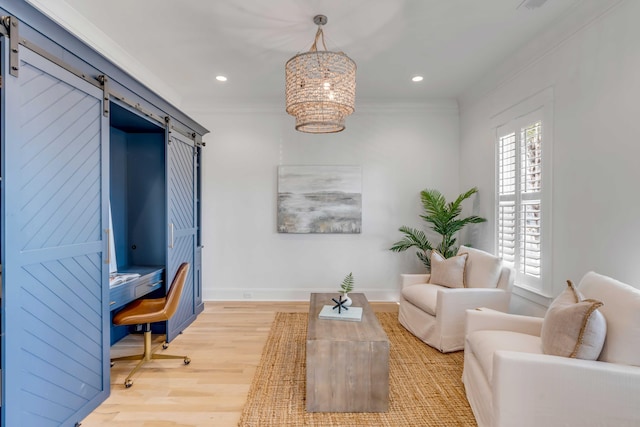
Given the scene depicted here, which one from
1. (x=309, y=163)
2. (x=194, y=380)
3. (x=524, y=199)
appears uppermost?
(x=309, y=163)

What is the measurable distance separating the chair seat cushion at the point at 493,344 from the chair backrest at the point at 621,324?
13.8 inches

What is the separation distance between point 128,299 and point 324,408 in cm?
187

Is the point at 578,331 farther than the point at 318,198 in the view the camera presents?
No

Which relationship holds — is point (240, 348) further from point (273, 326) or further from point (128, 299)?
point (128, 299)

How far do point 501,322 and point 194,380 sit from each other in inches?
93.8

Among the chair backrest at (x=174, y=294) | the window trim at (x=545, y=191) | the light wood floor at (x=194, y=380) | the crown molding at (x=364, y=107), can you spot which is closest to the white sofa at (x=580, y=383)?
the window trim at (x=545, y=191)

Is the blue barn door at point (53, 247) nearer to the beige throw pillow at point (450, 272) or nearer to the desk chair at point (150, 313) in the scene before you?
the desk chair at point (150, 313)

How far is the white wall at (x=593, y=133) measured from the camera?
6.98 ft

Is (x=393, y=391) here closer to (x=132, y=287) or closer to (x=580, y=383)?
(x=580, y=383)

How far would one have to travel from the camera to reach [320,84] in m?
2.44

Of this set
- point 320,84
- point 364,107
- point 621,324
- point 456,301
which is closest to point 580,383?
point 621,324

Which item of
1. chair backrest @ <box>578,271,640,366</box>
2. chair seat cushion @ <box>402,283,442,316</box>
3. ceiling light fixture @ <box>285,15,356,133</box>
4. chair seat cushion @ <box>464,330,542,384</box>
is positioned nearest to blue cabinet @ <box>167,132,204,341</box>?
ceiling light fixture @ <box>285,15,356,133</box>

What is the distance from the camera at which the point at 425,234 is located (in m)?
4.73

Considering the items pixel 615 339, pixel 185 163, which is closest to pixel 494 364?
pixel 615 339
